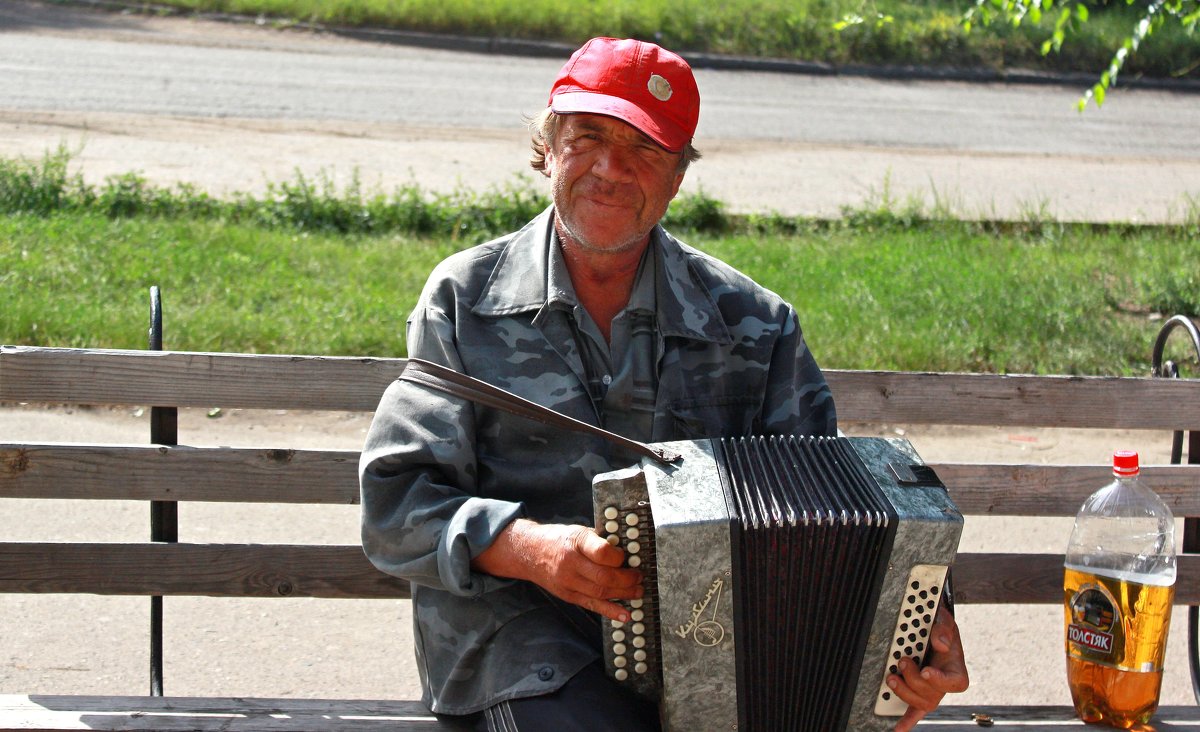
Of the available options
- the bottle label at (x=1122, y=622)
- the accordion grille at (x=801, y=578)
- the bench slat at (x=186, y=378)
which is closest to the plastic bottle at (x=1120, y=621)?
the bottle label at (x=1122, y=622)

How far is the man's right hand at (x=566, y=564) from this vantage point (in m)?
2.45

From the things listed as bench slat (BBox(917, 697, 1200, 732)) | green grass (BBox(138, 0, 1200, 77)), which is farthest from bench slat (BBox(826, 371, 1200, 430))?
green grass (BBox(138, 0, 1200, 77))

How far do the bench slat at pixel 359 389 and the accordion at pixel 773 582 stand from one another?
109 cm

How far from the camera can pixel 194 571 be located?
3.41 metres

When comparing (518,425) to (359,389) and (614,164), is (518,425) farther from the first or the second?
→ (359,389)

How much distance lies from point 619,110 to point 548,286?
40cm

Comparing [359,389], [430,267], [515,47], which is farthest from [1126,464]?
[515,47]

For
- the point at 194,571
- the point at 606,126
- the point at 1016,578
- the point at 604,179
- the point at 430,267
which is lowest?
the point at 430,267

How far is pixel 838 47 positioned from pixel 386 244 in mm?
11220

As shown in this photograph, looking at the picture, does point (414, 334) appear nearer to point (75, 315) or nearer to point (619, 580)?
point (619, 580)

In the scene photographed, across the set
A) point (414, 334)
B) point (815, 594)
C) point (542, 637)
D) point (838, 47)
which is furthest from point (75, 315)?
point (838, 47)

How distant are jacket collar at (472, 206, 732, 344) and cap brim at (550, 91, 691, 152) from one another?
27 cm

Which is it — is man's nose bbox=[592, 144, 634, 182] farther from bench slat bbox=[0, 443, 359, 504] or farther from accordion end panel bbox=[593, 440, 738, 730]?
bench slat bbox=[0, 443, 359, 504]

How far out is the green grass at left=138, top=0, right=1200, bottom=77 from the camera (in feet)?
56.1
